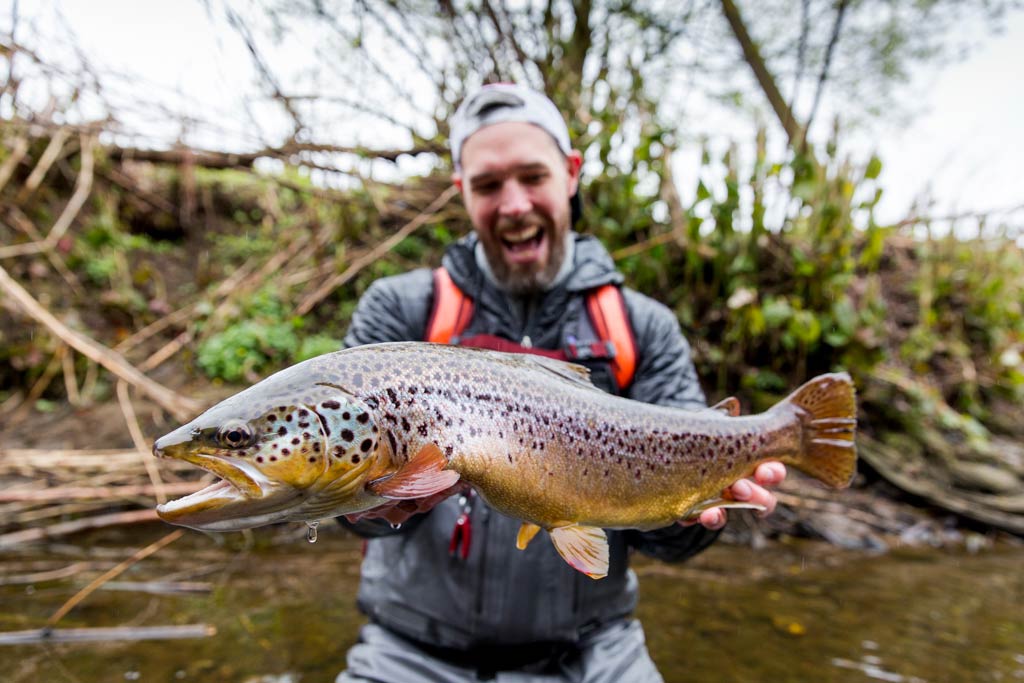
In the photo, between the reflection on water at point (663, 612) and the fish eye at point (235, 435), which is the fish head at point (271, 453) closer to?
the fish eye at point (235, 435)

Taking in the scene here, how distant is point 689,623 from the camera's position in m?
3.69

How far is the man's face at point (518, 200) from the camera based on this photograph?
2.63m

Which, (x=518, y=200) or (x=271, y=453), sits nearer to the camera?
(x=271, y=453)

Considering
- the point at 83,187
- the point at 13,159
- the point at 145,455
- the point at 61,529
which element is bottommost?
the point at 61,529

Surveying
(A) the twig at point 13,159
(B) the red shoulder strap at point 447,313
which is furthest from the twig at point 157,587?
Answer: (A) the twig at point 13,159

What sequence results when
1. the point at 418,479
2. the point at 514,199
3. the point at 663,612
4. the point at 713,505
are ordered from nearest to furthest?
1. the point at 418,479
2. the point at 713,505
3. the point at 514,199
4. the point at 663,612

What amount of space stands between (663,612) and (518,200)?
2.74 meters

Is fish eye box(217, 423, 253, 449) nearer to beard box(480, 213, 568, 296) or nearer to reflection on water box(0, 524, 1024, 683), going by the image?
beard box(480, 213, 568, 296)

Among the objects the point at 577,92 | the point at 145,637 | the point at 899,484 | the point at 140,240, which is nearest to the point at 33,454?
the point at 145,637

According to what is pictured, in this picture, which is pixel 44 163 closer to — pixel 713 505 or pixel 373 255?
pixel 373 255

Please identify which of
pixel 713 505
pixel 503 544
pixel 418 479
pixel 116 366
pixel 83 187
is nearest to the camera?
pixel 418 479

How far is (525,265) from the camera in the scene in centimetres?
274

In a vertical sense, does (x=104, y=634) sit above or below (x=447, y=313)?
below

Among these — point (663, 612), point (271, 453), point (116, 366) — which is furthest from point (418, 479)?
point (116, 366)
